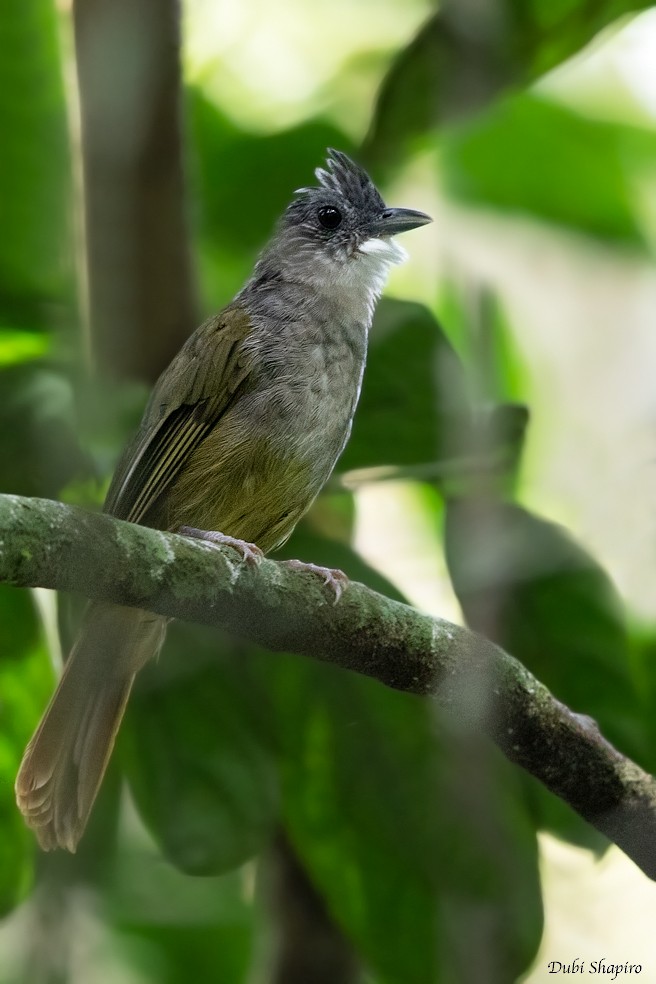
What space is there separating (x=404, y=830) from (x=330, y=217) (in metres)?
1.67

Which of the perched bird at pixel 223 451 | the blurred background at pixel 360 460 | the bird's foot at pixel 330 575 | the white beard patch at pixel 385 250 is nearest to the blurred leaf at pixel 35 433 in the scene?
the blurred background at pixel 360 460

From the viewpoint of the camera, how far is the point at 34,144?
2.80 m

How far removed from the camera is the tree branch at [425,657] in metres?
2.07

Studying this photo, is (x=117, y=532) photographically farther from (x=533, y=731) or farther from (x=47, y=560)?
(x=533, y=731)

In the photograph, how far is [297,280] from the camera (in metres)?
3.20

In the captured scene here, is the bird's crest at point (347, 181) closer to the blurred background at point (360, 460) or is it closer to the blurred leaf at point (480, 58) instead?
the blurred background at point (360, 460)

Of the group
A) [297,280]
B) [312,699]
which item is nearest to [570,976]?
[312,699]

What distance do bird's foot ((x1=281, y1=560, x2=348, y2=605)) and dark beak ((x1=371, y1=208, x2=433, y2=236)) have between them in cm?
123

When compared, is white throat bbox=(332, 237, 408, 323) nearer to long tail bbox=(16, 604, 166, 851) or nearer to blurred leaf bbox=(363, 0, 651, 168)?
blurred leaf bbox=(363, 0, 651, 168)

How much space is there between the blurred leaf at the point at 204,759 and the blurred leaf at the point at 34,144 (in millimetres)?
847

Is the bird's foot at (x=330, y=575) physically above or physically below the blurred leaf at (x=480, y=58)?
below

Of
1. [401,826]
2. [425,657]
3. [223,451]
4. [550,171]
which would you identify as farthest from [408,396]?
[401,826]

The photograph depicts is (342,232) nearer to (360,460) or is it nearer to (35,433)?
(360,460)

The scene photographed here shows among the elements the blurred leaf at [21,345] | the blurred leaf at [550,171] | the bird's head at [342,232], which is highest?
the blurred leaf at [550,171]
